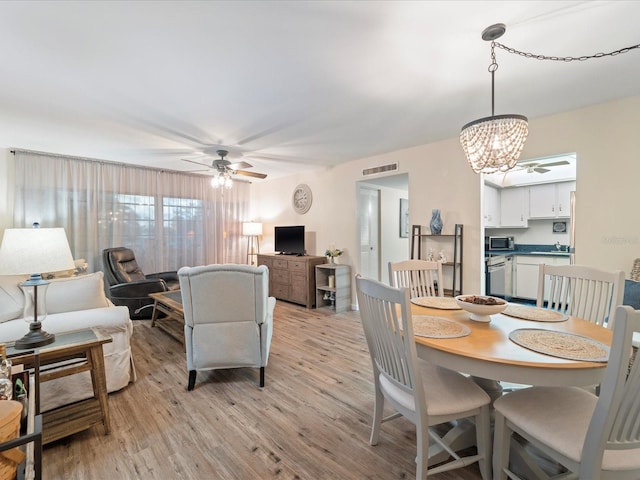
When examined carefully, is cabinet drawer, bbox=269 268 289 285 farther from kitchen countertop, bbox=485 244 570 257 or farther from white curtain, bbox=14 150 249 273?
kitchen countertop, bbox=485 244 570 257

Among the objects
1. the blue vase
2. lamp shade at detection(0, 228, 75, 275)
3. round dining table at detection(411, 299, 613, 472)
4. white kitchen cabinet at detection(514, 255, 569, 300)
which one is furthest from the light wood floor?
white kitchen cabinet at detection(514, 255, 569, 300)

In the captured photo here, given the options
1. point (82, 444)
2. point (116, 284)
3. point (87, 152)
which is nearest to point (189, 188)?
point (87, 152)

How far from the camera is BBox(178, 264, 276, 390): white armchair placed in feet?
7.54

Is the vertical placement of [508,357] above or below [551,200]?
below

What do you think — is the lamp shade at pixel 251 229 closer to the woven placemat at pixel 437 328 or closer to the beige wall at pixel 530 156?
the beige wall at pixel 530 156

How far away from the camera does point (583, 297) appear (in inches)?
77.8

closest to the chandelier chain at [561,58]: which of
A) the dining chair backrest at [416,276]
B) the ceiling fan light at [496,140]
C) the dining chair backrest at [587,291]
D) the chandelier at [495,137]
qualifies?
the chandelier at [495,137]

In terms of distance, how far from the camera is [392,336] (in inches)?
56.7

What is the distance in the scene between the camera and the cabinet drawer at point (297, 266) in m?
4.91

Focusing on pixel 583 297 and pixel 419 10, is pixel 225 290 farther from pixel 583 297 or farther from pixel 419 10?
pixel 583 297

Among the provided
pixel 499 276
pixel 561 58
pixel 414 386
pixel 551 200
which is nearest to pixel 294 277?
pixel 499 276

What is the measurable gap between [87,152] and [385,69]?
4.46 m

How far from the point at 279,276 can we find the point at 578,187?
4310mm

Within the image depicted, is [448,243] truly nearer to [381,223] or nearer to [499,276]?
[499,276]
